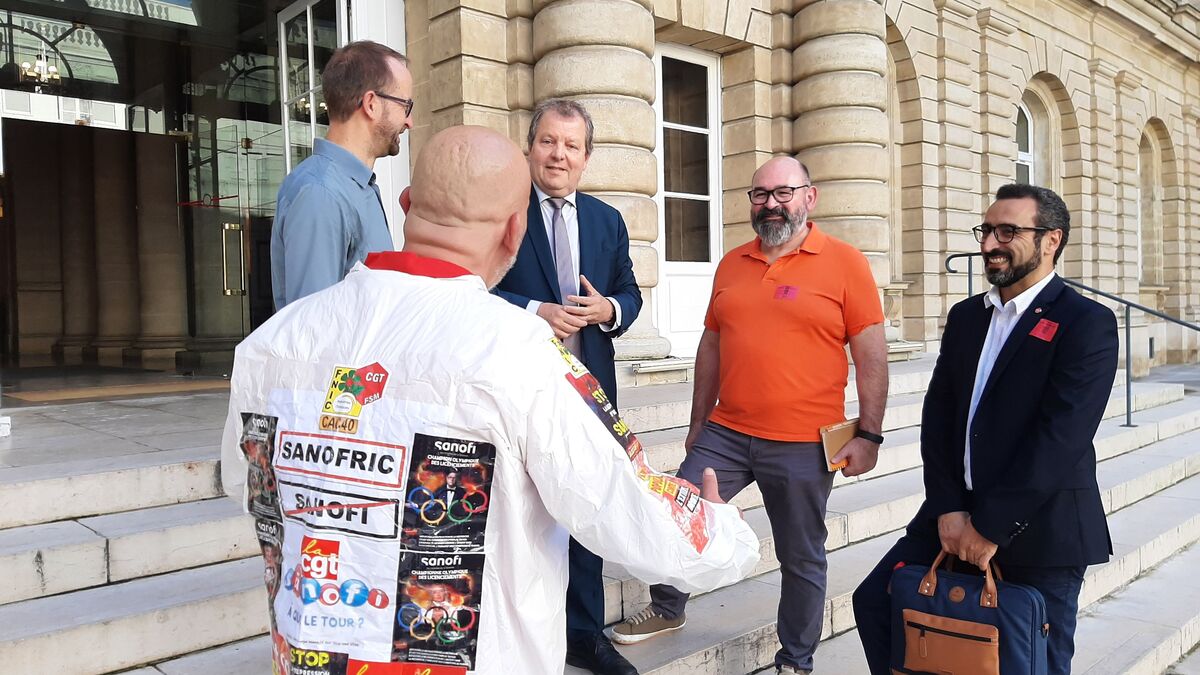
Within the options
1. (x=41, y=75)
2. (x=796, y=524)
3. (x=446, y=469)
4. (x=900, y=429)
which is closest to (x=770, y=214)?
(x=796, y=524)

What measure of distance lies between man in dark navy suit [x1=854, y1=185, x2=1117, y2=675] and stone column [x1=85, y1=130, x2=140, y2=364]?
1365 centimetres

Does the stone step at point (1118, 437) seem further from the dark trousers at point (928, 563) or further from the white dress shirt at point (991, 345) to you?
the white dress shirt at point (991, 345)

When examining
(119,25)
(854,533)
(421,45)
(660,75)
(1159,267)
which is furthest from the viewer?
(1159,267)

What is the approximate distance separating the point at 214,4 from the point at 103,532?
8658 millimetres

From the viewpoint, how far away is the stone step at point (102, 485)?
3.29m

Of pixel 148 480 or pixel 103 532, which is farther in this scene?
pixel 148 480

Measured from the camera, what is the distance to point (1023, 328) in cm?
258

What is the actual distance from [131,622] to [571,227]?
1.94 meters

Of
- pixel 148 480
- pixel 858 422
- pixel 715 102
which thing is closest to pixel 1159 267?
pixel 715 102

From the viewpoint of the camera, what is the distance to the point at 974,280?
1177 cm

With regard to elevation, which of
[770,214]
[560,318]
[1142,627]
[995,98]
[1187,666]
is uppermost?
[995,98]

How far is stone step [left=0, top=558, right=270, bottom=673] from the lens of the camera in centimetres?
263

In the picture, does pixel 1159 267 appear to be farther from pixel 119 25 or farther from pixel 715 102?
pixel 119 25

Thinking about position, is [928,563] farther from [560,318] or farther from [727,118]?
[727,118]
